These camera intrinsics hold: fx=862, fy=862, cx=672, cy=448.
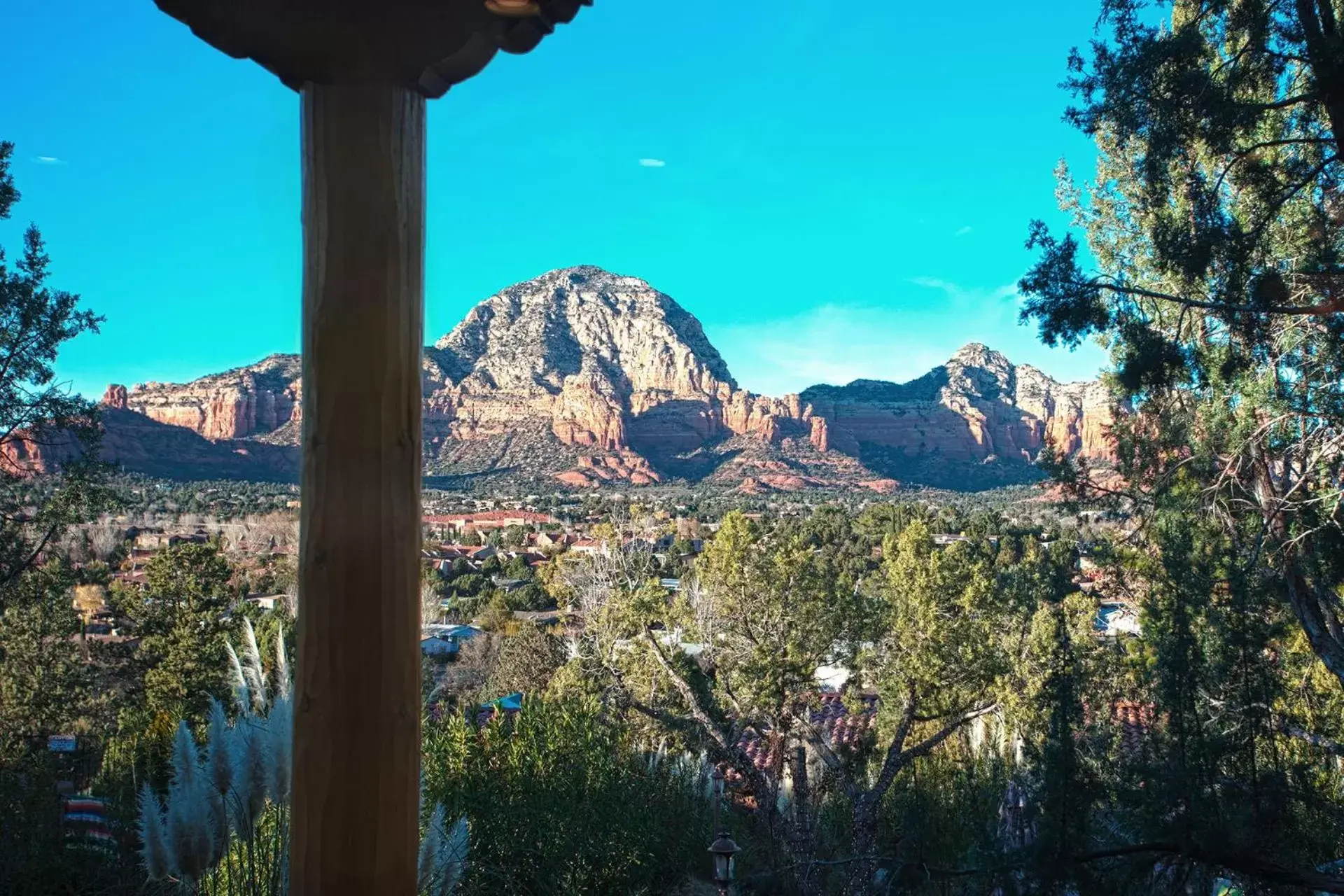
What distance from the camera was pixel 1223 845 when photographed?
2146 millimetres

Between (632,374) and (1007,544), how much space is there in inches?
3148

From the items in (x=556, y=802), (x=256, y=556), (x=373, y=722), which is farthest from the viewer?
(x=256, y=556)

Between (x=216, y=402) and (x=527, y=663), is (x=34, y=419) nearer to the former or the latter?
(x=527, y=663)

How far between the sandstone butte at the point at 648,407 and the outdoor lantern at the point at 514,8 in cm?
5918

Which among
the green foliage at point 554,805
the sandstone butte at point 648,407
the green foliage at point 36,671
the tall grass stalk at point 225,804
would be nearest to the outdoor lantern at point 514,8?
the tall grass stalk at point 225,804

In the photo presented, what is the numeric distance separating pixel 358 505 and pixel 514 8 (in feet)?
1.95

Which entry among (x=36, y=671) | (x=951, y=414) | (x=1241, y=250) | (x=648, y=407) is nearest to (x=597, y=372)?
(x=648, y=407)

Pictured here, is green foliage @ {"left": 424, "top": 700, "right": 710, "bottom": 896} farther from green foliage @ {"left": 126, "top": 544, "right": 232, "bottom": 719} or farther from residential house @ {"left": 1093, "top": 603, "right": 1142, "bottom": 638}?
green foliage @ {"left": 126, "top": 544, "right": 232, "bottom": 719}

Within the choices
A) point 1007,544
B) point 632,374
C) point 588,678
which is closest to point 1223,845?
point 588,678

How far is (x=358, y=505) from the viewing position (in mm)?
903

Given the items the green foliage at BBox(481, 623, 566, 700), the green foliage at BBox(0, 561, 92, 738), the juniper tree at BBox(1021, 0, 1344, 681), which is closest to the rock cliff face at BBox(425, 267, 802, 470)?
the green foliage at BBox(481, 623, 566, 700)

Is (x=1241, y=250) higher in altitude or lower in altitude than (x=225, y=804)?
higher

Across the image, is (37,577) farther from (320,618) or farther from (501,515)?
(501,515)

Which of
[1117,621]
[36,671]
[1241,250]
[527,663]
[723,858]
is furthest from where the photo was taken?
[527,663]
